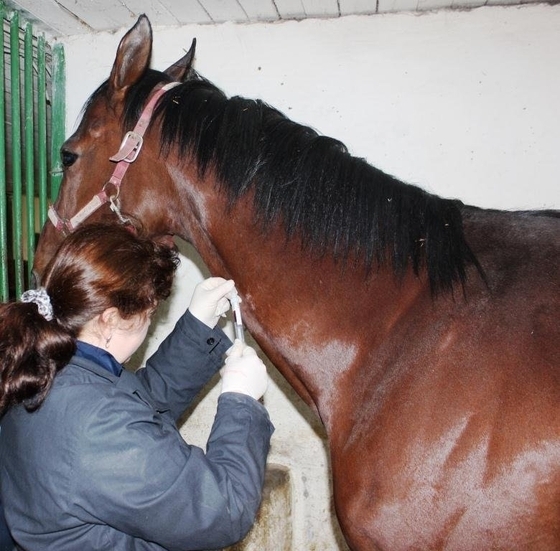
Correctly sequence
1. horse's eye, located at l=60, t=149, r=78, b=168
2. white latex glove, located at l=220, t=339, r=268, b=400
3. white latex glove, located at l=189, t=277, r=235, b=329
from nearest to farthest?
1. white latex glove, located at l=220, t=339, r=268, b=400
2. white latex glove, located at l=189, t=277, r=235, b=329
3. horse's eye, located at l=60, t=149, r=78, b=168

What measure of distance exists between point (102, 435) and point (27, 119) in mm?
1846

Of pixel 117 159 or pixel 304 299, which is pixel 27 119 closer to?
pixel 117 159

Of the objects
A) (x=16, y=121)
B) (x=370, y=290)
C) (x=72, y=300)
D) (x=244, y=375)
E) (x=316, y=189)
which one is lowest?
(x=244, y=375)

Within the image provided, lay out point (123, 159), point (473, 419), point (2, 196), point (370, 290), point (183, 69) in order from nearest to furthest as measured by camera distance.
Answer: point (473, 419) → point (370, 290) → point (123, 159) → point (183, 69) → point (2, 196)

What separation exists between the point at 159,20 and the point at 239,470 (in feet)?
7.16

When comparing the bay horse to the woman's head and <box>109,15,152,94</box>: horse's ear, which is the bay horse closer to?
<box>109,15,152,94</box>: horse's ear

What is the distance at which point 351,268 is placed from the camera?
1214mm

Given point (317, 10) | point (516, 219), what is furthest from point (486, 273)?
point (317, 10)

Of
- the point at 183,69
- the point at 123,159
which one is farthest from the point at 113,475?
the point at 183,69

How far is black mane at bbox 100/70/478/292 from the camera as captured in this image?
118 centimetres

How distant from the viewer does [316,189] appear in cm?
125

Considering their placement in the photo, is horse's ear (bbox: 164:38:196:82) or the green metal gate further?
the green metal gate

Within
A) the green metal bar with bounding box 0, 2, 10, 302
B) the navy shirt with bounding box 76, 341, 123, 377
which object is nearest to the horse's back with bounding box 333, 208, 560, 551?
the navy shirt with bounding box 76, 341, 123, 377

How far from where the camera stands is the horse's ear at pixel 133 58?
58.0 inches
